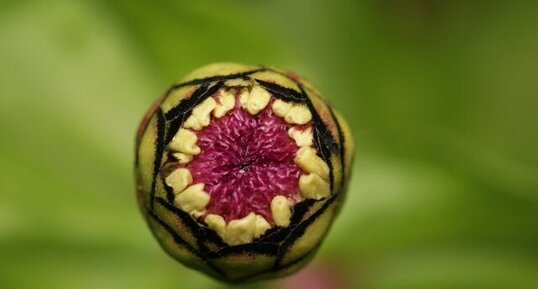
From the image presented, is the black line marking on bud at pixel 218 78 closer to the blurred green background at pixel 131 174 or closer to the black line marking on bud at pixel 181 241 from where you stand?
the black line marking on bud at pixel 181 241

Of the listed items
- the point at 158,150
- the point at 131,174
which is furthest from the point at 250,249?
the point at 131,174

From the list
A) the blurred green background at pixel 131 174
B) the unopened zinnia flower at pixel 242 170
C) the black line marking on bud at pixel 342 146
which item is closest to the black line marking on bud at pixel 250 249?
the unopened zinnia flower at pixel 242 170

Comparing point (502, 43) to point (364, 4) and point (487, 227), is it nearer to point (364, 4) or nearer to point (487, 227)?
point (364, 4)

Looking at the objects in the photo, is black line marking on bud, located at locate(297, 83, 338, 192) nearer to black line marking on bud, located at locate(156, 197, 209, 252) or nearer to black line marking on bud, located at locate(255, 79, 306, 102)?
black line marking on bud, located at locate(255, 79, 306, 102)

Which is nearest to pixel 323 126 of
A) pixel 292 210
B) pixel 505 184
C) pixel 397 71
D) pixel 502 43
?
pixel 292 210

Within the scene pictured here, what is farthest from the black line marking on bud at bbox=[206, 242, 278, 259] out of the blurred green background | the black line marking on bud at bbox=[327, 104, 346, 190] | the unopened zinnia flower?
the blurred green background

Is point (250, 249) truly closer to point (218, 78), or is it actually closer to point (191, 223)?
point (191, 223)
